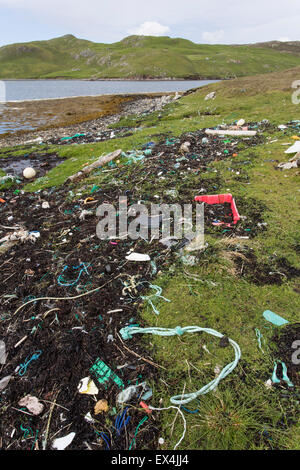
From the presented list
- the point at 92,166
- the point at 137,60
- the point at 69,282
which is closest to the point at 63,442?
the point at 69,282

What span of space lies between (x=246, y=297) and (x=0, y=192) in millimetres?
8869

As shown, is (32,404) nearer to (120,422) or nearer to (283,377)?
(120,422)

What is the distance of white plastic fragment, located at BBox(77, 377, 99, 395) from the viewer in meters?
2.54

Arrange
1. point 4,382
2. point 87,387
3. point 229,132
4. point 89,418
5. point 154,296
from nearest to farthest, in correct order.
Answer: point 89,418 < point 87,387 < point 4,382 < point 154,296 < point 229,132

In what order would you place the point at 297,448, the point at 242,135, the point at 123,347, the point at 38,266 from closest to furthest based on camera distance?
the point at 297,448 → the point at 123,347 → the point at 38,266 → the point at 242,135

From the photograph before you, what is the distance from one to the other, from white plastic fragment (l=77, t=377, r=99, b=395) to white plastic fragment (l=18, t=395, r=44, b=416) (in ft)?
1.35

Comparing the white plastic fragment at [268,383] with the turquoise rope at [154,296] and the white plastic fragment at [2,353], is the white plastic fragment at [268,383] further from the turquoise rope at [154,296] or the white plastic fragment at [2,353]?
the white plastic fragment at [2,353]

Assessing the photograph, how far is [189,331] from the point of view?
297cm

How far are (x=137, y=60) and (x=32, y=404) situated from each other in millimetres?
117102

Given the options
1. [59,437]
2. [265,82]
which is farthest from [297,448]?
[265,82]

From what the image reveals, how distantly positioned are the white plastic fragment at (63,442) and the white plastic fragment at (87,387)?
37cm

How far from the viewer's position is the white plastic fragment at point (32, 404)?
246 centimetres

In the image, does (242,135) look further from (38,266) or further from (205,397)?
(205,397)

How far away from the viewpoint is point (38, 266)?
452cm
